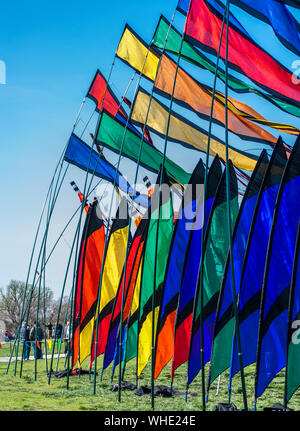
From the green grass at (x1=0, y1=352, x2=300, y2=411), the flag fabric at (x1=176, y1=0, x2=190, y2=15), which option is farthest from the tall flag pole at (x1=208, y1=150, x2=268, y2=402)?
the flag fabric at (x1=176, y1=0, x2=190, y2=15)

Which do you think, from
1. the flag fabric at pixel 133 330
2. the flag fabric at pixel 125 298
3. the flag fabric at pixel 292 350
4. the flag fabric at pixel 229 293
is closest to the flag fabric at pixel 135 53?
the flag fabric at pixel 125 298

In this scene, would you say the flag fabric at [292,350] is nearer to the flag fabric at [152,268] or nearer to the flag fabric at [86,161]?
the flag fabric at [152,268]

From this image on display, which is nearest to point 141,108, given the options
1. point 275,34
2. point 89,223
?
point 89,223

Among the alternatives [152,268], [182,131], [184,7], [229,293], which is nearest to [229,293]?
[229,293]

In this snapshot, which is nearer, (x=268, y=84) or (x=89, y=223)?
(x=268, y=84)

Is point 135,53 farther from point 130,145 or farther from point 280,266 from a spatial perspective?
point 280,266

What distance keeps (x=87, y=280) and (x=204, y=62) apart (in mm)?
6025

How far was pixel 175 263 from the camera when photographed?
1014 centimetres

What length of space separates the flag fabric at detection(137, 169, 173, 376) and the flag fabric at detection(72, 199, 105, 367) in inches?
88.0

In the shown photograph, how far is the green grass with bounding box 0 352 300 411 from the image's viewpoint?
27.1ft

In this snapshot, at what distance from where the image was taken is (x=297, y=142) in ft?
23.4
